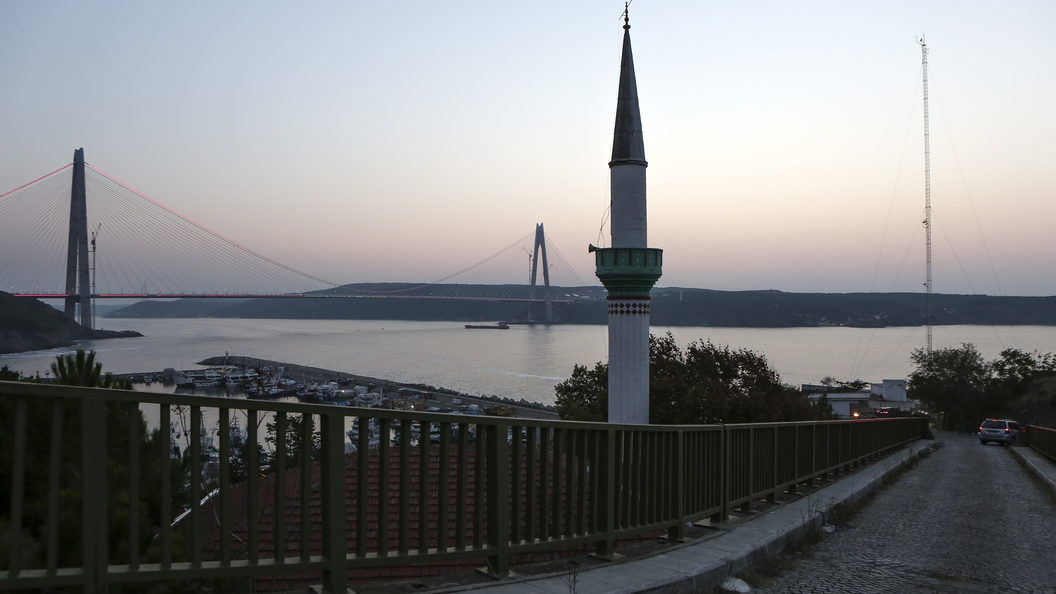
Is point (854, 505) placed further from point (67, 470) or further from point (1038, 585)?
point (67, 470)

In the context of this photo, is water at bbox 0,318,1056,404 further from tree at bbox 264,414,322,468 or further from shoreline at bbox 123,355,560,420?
tree at bbox 264,414,322,468

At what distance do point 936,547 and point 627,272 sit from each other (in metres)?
12.9

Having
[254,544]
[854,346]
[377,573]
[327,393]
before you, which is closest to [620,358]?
[377,573]

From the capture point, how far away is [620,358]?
65.7 feet

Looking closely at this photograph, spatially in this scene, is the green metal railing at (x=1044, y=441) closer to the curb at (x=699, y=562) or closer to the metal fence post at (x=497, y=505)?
the curb at (x=699, y=562)

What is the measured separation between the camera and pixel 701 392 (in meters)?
29.2

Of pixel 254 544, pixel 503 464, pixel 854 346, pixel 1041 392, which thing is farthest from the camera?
pixel 854 346

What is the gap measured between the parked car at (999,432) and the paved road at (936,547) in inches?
900

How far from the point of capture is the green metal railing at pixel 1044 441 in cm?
2098

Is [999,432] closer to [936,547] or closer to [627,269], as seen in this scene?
[627,269]

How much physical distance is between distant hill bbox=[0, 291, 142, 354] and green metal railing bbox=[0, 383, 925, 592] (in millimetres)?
122303

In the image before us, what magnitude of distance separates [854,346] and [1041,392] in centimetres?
14018

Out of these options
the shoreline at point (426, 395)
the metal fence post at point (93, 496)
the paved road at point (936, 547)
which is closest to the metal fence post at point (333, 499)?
the metal fence post at point (93, 496)

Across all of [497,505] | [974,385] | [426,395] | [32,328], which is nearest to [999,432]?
[497,505]
